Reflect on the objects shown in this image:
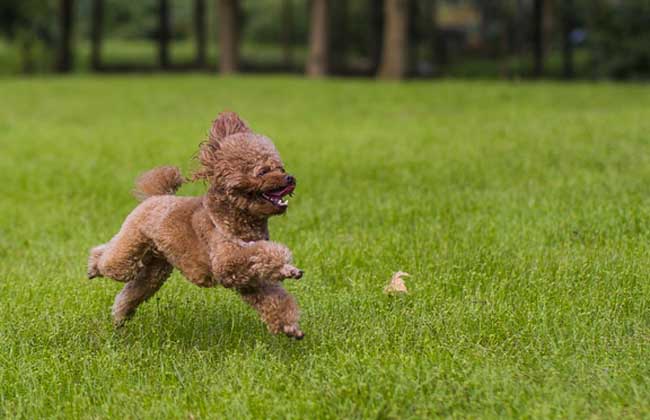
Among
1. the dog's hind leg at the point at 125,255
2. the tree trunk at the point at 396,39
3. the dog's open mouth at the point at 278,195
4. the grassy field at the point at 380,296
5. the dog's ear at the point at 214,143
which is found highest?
the tree trunk at the point at 396,39

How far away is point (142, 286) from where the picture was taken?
456 cm

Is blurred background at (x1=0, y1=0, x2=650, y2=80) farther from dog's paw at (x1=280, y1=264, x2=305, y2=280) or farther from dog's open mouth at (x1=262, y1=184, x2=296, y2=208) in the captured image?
dog's paw at (x1=280, y1=264, x2=305, y2=280)

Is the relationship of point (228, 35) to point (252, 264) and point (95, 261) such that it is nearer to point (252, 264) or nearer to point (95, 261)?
point (95, 261)

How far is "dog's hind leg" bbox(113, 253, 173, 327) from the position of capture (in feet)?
14.7

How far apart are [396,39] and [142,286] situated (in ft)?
71.3

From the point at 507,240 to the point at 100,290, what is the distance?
2.69 meters

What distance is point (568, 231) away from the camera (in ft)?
20.8

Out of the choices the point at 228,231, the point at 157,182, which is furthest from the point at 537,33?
the point at 228,231

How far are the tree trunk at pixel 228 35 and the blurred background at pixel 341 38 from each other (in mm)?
34

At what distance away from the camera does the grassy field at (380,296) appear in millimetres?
3701

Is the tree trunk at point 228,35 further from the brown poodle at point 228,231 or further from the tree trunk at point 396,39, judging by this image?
the brown poodle at point 228,231

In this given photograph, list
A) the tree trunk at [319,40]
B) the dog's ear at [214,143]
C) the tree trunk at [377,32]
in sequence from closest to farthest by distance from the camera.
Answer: the dog's ear at [214,143] → the tree trunk at [319,40] → the tree trunk at [377,32]

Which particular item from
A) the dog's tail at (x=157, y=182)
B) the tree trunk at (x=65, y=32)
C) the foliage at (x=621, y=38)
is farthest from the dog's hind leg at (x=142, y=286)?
the tree trunk at (x=65, y=32)

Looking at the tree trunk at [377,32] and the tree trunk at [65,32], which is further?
the tree trunk at [65,32]
